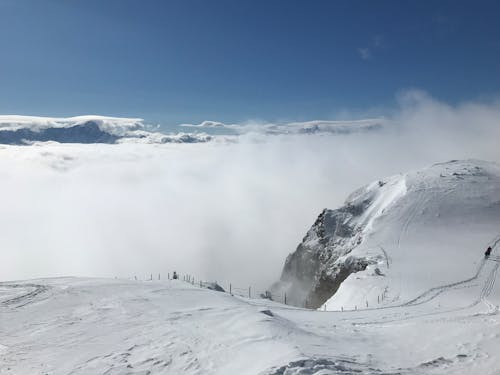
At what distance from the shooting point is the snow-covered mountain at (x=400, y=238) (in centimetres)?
4359

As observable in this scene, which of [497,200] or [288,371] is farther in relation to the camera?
[497,200]

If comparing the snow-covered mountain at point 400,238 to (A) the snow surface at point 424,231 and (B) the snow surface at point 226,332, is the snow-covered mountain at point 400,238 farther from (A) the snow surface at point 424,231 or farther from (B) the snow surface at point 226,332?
(B) the snow surface at point 226,332

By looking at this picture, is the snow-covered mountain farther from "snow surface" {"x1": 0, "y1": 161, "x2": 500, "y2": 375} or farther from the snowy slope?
the snowy slope

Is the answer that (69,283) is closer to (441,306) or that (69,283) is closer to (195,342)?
(195,342)

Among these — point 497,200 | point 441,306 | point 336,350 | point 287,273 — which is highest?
point 497,200

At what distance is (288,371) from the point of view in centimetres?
1406

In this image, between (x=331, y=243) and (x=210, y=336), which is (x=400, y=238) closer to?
(x=331, y=243)

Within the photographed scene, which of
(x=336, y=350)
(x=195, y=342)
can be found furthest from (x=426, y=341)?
(x=195, y=342)

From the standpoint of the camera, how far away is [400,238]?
201 feet

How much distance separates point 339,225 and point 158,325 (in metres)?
72.7

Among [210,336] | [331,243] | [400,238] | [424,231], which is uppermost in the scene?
[210,336]

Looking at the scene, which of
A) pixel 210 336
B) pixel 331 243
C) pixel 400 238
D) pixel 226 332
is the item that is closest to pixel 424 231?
pixel 400 238

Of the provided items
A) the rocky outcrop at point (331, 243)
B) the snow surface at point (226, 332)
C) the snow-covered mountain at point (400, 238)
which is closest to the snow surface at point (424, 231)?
the snow-covered mountain at point (400, 238)

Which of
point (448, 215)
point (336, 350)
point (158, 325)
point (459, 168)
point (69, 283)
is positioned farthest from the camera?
point (459, 168)
